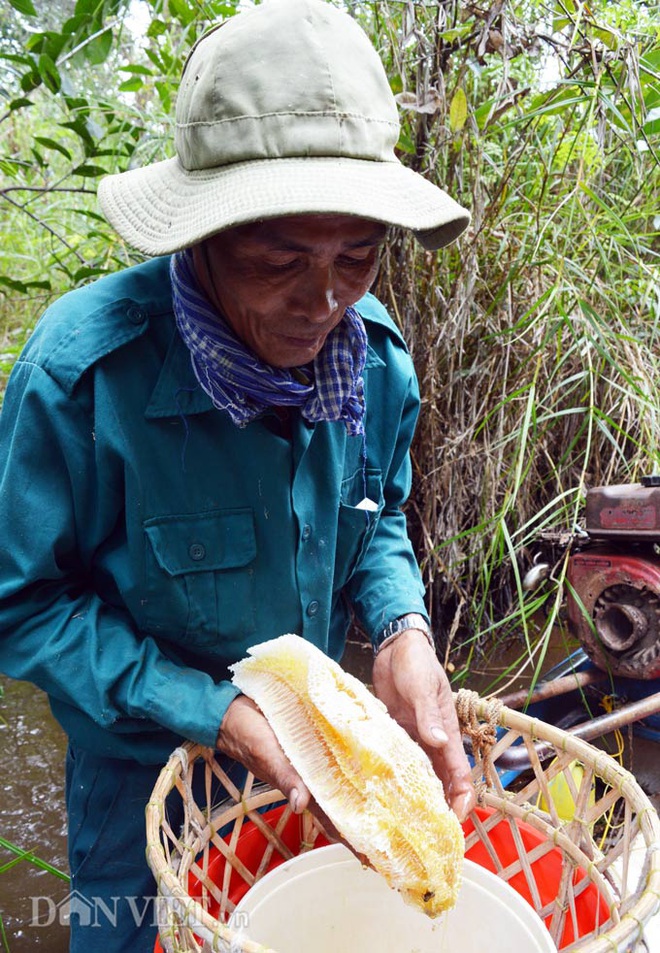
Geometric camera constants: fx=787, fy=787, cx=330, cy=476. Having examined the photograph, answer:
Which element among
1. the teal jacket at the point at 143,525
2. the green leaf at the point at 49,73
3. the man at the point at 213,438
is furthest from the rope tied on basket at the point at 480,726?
the green leaf at the point at 49,73

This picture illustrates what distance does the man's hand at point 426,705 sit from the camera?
4.33 feet

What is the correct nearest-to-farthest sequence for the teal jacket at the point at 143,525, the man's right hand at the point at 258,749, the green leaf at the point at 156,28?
the man's right hand at the point at 258,749 → the teal jacket at the point at 143,525 → the green leaf at the point at 156,28

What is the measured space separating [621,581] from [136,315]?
5.22ft

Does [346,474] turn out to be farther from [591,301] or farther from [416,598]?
[591,301]

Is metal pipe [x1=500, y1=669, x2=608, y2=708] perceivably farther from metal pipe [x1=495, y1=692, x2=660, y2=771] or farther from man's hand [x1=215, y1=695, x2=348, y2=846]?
man's hand [x1=215, y1=695, x2=348, y2=846]

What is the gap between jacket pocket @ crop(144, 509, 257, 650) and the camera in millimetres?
1362

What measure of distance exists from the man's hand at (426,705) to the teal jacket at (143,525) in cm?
10

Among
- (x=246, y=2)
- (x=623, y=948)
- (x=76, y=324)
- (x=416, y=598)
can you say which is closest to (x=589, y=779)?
(x=623, y=948)

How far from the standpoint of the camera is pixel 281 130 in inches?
42.6

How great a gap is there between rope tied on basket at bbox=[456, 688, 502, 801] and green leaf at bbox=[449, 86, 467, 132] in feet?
5.84

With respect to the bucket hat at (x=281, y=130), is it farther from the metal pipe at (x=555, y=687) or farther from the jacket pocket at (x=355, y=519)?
the metal pipe at (x=555, y=687)

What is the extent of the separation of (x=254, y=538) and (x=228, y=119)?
0.70m

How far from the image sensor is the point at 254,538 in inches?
56.2

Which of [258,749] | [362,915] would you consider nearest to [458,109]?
[258,749]
